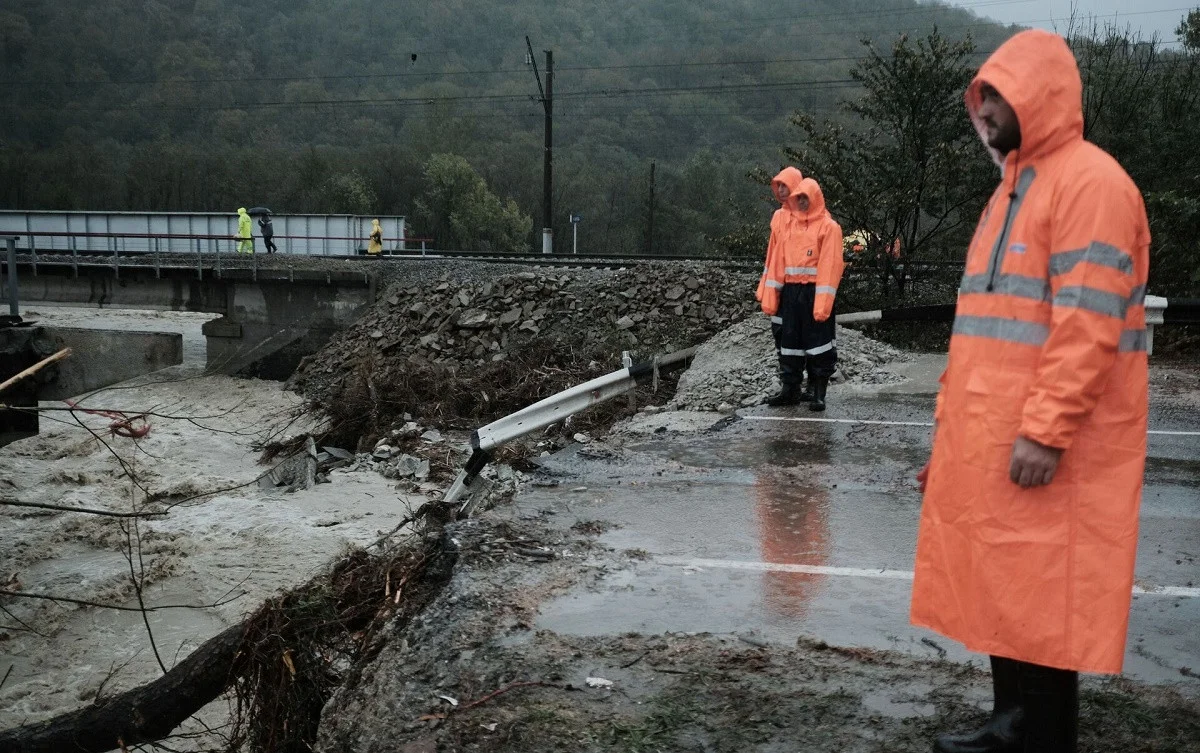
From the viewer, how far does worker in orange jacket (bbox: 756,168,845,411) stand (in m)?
9.25

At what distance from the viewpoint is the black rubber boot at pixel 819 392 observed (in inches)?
385

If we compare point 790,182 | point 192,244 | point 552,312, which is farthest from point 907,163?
point 192,244

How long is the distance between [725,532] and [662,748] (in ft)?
8.41

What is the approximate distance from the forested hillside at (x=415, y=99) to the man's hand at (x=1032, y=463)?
44.3 m

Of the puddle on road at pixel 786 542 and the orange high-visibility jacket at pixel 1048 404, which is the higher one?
the orange high-visibility jacket at pixel 1048 404

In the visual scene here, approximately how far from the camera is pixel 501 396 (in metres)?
16.4

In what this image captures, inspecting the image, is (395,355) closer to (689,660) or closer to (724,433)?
(724,433)

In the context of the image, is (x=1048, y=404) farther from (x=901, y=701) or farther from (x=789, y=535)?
(x=789, y=535)

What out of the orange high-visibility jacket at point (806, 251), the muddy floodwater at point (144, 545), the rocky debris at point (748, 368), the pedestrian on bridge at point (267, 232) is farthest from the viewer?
the pedestrian on bridge at point (267, 232)

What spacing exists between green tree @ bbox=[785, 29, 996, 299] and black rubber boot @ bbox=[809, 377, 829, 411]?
9130 mm

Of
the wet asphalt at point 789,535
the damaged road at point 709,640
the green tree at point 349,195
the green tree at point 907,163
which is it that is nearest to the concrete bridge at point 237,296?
the green tree at point 907,163

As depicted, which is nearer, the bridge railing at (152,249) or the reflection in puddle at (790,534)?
the reflection in puddle at (790,534)

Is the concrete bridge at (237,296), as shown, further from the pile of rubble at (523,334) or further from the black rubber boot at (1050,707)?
the black rubber boot at (1050,707)

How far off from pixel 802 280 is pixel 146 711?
6343 mm
